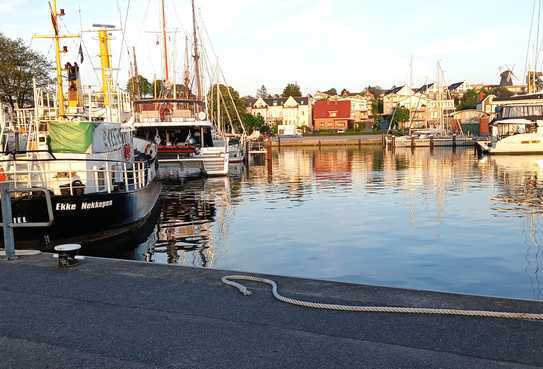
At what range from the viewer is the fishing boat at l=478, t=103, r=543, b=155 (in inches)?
2254

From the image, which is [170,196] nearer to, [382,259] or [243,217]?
[243,217]

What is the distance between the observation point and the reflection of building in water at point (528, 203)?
1229 centimetres

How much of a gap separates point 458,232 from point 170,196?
1639cm

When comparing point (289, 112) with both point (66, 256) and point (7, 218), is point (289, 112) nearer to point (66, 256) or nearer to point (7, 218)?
point (7, 218)

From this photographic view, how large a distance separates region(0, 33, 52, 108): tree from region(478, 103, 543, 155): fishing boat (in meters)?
49.7

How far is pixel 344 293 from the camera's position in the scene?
249 inches

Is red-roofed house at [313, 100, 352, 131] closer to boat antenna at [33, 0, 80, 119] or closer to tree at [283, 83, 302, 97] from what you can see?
tree at [283, 83, 302, 97]

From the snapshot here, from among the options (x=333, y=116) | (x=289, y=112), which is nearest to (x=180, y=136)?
(x=333, y=116)

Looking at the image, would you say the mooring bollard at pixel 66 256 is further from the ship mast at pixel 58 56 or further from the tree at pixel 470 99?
the tree at pixel 470 99

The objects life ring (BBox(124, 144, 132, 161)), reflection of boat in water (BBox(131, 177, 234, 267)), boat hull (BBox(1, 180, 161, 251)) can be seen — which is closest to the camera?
boat hull (BBox(1, 180, 161, 251))

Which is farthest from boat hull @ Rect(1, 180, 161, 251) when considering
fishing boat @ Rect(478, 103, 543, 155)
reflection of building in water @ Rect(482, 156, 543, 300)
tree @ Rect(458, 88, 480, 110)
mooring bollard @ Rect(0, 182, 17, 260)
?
tree @ Rect(458, 88, 480, 110)

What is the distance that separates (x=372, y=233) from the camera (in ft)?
54.9

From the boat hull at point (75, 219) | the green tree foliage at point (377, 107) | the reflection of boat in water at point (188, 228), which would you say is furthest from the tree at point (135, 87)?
the green tree foliage at point (377, 107)

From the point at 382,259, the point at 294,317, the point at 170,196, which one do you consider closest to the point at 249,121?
the point at 170,196
